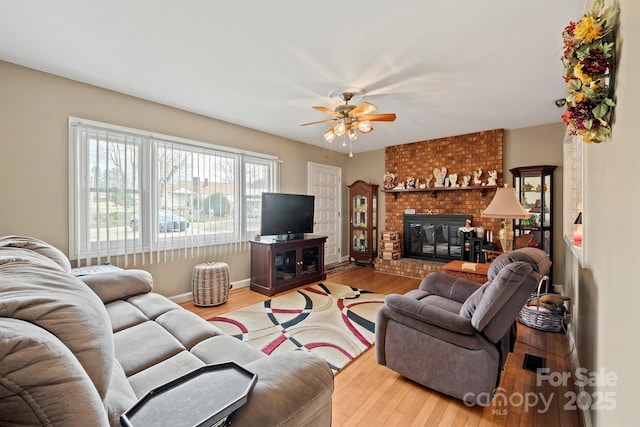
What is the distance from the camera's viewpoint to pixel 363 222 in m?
6.06

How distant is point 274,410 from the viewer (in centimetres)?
87

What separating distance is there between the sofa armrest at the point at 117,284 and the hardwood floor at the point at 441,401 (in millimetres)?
1687

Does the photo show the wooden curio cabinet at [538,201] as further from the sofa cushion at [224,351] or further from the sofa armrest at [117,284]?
the sofa armrest at [117,284]

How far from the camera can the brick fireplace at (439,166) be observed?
452 centimetres

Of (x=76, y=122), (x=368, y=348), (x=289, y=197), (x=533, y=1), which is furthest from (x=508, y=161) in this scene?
(x=76, y=122)

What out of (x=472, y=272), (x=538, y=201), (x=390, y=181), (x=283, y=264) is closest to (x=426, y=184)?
(x=390, y=181)

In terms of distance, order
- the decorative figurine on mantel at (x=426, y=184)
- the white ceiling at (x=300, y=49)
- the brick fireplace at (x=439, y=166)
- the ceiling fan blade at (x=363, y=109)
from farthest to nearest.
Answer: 1. the decorative figurine on mantel at (x=426, y=184)
2. the brick fireplace at (x=439, y=166)
3. the ceiling fan blade at (x=363, y=109)
4. the white ceiling at (x=300, y=49)

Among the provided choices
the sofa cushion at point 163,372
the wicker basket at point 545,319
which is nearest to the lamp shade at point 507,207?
the wicker basket at point 545,319

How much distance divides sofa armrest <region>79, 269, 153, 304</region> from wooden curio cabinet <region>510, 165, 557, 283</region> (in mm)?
4718

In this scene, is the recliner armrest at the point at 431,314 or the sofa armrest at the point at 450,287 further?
the sofa armrest at the point at 450,287

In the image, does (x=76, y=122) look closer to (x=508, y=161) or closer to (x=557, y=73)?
(x=557, y=73)

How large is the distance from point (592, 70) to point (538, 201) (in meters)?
3.73

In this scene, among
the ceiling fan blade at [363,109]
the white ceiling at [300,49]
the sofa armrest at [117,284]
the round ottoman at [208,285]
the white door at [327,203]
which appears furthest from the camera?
the white door at [327,203]

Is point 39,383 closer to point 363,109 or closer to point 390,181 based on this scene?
point 363,109
